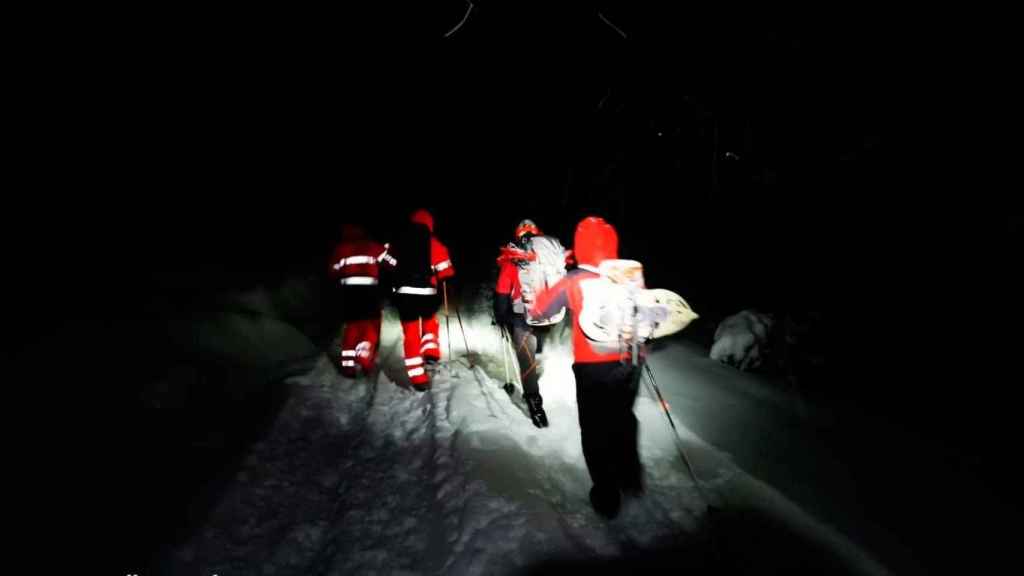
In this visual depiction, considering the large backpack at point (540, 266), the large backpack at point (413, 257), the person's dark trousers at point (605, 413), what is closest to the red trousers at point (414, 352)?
the large backpack at point (413, 257)

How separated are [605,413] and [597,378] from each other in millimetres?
333

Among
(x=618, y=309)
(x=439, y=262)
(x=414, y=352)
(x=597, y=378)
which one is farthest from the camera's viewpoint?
(x=439, y=262)

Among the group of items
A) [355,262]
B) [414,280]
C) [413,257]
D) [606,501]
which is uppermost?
[413,257]

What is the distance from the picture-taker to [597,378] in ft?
11.2

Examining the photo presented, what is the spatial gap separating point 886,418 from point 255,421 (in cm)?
750

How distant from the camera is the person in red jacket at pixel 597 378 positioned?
11.0 ft

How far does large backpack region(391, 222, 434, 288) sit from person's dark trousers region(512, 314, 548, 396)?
1.39m

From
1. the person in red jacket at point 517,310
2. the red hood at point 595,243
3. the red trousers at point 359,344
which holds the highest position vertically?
the red hood at point 595,243

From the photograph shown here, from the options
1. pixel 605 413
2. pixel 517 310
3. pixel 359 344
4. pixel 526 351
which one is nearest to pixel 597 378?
pixel 605 413

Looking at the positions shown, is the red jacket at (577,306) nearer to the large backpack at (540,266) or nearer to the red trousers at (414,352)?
the large backpack at (540,266)

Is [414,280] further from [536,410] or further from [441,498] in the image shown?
[441,498]

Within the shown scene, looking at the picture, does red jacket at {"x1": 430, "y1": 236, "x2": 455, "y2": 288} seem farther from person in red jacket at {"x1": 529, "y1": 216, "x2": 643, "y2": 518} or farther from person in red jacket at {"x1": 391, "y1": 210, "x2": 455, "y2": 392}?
person in red jacket at {"x1": 529, "y1": 216, "x2": 643, "y2": 518}

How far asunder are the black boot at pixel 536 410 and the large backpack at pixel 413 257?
2063 millimetres

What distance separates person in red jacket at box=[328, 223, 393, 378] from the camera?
5539 mm
